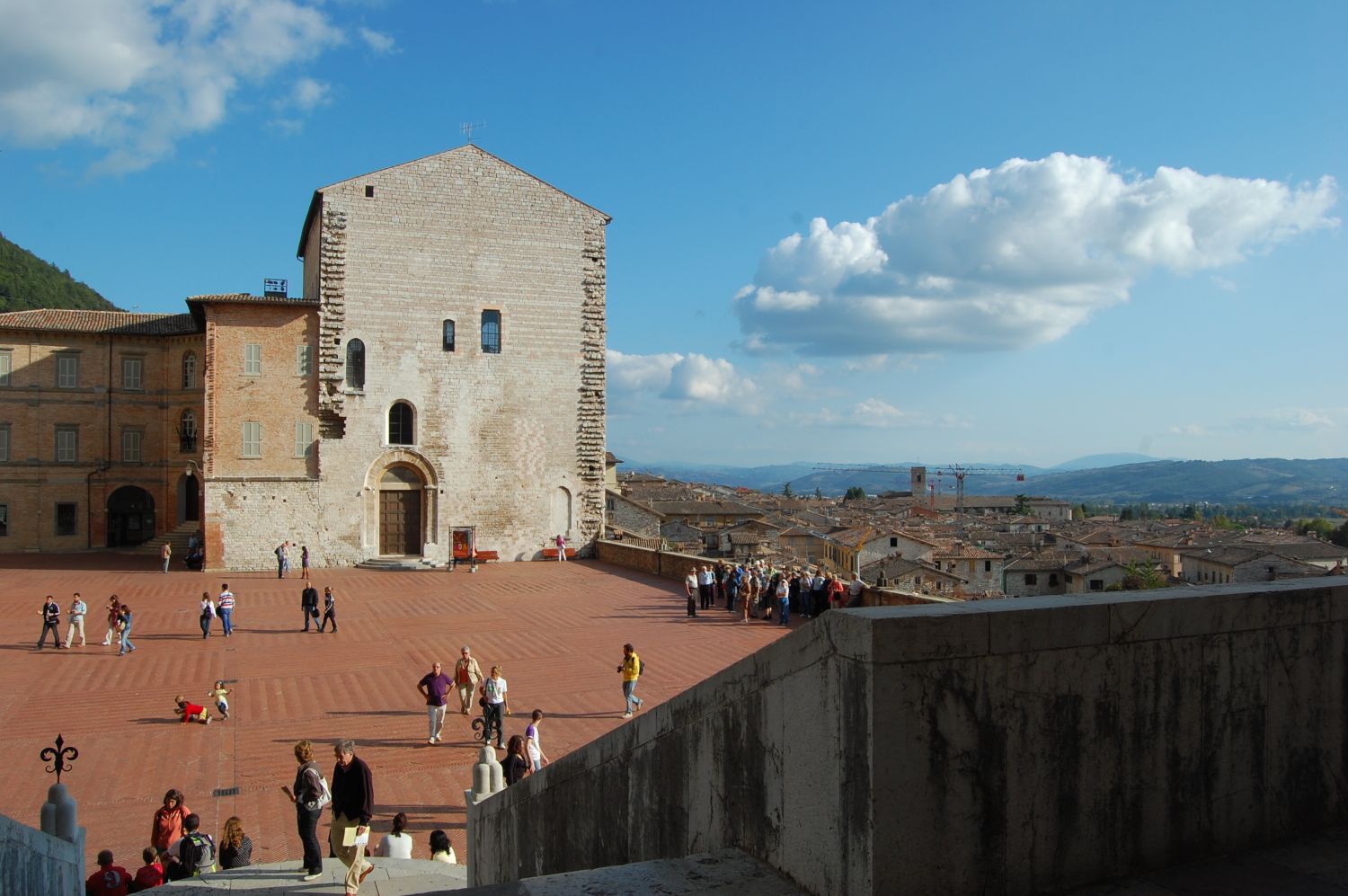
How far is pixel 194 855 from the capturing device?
Answer: 771 centimetres

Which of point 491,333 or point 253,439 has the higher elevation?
point 491,333

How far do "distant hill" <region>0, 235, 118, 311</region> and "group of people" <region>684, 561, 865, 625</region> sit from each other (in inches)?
2348

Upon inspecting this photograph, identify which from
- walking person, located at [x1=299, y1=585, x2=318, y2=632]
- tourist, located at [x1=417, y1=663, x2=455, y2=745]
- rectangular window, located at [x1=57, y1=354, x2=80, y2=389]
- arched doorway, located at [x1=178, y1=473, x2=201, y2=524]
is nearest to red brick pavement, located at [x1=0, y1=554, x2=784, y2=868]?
tourist, located at [x1=417, y1=663, x2=455, y2=745]

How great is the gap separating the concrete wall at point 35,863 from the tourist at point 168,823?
232cm

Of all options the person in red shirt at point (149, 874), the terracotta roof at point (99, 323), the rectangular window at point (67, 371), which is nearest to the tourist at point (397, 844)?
the person in red shirt at point (149, 874)

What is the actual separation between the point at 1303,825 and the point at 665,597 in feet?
67.8

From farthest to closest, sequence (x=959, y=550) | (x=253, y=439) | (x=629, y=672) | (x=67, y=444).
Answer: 1. (x=959, y=550)
2. (x=67, y=444)
3. (x=253, y=439)
4. (x=629, y=672)

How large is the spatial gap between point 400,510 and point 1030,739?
3056cm

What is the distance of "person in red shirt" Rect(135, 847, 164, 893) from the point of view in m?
7.27

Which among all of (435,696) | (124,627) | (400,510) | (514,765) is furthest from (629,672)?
(400,510)

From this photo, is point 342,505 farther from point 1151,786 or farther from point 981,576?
point 981,576

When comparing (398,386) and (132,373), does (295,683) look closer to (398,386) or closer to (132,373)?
(398,386)

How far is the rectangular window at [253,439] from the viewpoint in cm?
3011

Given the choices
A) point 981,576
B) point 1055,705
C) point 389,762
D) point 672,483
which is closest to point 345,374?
point 389,762
